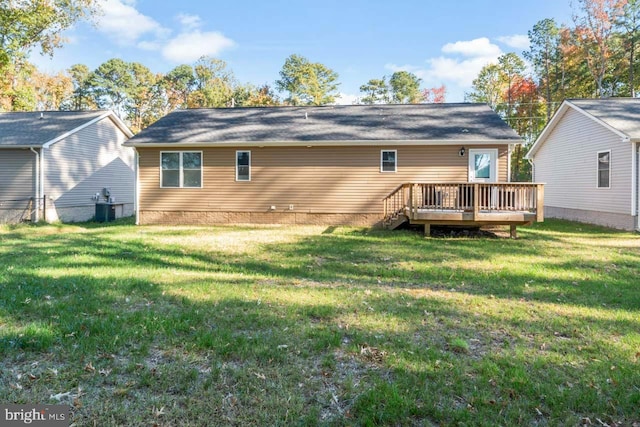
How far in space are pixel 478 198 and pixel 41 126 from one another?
17.6m

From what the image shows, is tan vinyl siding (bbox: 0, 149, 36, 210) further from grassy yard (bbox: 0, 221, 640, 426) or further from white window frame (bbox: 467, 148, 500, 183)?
white window frame (bbox: 467, 148, 500, 183)

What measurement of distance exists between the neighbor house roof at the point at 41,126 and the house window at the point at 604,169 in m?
20.1

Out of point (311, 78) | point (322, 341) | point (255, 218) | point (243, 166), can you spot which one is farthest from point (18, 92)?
point (322, 341)

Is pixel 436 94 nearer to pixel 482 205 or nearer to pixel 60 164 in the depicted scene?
pixel 482 205

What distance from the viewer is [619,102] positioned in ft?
47.5

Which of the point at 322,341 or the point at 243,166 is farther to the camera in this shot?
the point at 243,166

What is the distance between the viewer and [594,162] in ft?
44.1

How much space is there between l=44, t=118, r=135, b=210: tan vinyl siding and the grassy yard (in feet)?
32.4

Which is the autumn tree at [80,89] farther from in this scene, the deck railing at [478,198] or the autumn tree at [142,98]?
the deck railing at [478,198]

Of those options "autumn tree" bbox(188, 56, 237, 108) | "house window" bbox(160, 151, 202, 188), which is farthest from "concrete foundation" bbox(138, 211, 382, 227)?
"autumn tree" bbox(188, 56, 237, 108)

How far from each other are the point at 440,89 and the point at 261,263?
33.7 m

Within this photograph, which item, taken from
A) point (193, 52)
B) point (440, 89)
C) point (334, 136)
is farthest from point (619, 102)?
point (193, 52)

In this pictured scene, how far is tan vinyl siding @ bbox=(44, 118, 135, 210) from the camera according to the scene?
49.8ft

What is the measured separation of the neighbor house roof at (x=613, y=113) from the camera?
11.5m
